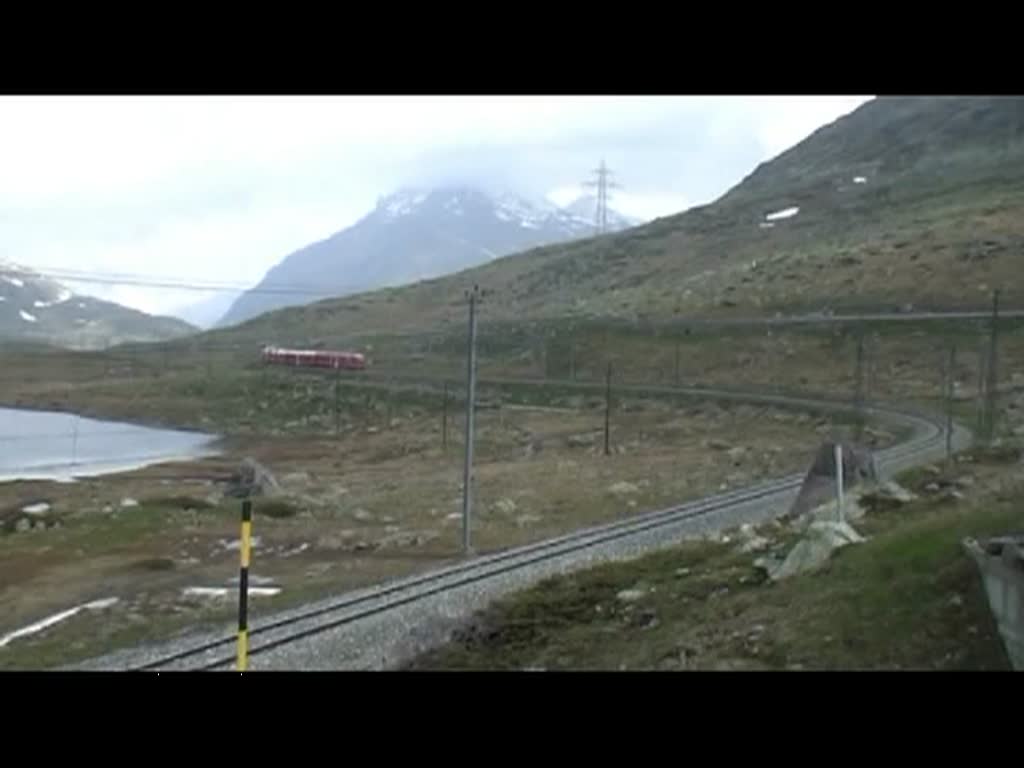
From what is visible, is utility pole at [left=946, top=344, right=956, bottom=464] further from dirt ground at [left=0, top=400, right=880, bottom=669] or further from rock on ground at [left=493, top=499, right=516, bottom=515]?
rock on ground at [left=493, top=499, right=516, bottom=515]

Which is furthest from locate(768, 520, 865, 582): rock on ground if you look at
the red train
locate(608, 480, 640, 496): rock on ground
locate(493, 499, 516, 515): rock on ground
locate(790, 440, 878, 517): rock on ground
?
the red train

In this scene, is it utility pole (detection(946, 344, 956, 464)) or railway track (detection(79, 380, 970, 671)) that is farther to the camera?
utility pole (detection(946, 344, 956, 464))

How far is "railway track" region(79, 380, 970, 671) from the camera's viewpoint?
18719mm

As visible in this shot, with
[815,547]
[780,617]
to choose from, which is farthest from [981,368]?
[780,617]

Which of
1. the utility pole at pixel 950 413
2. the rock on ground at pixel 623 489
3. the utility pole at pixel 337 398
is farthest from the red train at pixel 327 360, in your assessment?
the rock on ground at pixel 623 489

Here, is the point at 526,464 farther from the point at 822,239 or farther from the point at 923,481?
the point at 822,239

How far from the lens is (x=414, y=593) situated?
23.7 meters

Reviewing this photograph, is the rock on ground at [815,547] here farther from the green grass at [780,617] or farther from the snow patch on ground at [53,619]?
the snow patch on ground at [53,619]

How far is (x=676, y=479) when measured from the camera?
52812 millimetres

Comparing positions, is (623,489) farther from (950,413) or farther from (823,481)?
(823,481)

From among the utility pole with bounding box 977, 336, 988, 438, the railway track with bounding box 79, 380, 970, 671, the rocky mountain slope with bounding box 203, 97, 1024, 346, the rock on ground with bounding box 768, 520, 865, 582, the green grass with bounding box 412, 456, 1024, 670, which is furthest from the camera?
the rocky mountain slope with bounding box 203, 97, 1024, 346

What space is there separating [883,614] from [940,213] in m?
161
